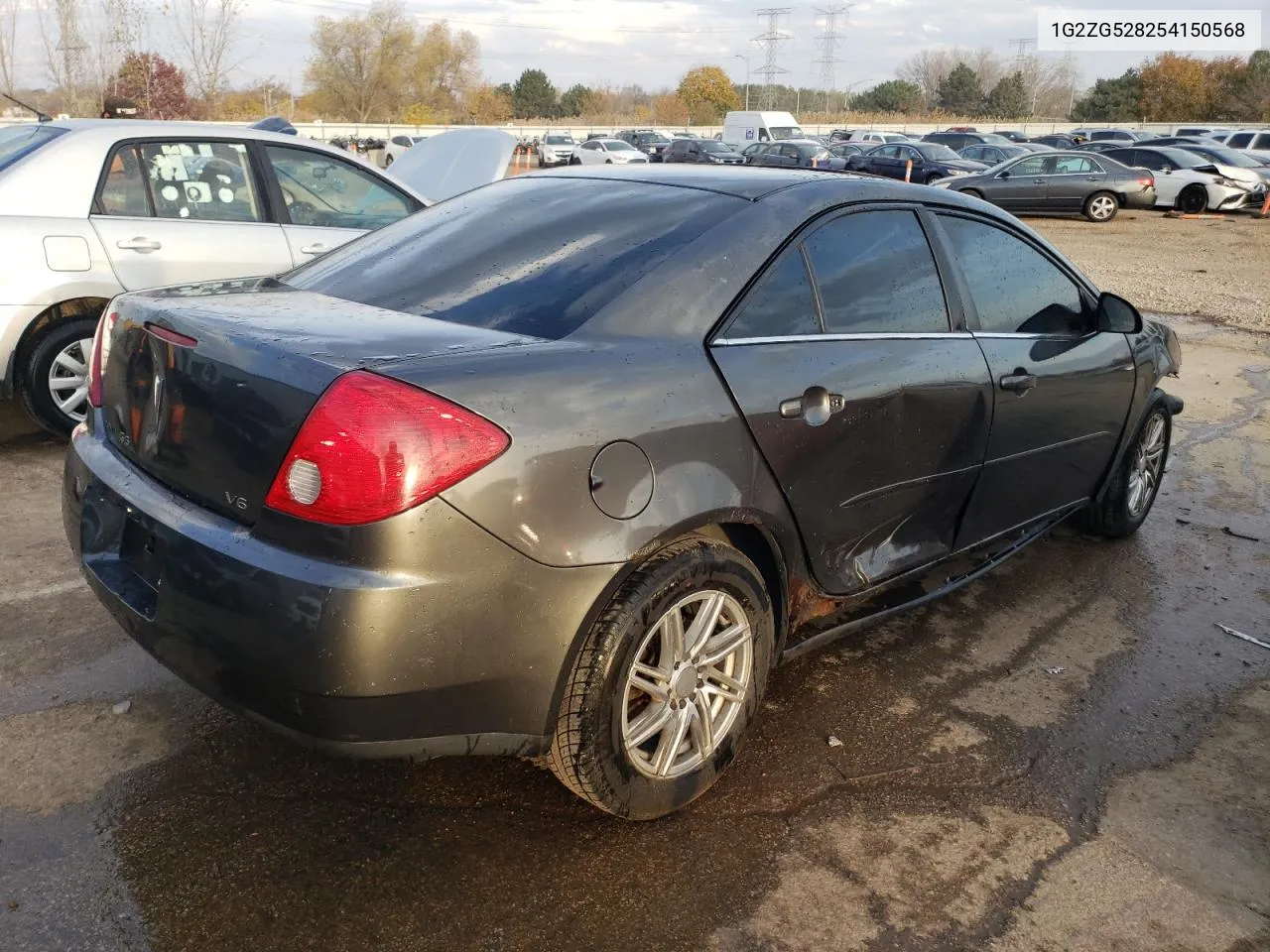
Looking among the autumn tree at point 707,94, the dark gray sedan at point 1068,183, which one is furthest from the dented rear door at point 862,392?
the autumn tree at point 707,94

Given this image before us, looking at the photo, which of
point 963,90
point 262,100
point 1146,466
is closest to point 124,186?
point 1146,466

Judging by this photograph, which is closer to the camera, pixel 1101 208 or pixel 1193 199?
pixel 1101 208

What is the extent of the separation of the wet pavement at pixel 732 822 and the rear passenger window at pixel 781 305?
1.19m

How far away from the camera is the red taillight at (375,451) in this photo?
2.10 meters

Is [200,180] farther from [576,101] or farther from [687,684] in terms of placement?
[576,101]

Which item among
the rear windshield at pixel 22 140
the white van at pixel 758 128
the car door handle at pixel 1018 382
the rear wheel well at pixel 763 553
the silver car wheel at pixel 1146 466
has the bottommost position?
the silver car wheel at pixel 1146 466

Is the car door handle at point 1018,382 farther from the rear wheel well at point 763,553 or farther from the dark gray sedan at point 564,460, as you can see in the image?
the rear wheel well at point 763,553

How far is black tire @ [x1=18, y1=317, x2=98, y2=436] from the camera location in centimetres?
523

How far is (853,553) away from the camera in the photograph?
3135 millimetres

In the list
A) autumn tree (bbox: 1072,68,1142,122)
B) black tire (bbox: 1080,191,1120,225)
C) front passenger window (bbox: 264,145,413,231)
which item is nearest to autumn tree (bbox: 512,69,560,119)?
autumn tree (bbox: 1072,68,1142,122)

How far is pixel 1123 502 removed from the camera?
4805mm

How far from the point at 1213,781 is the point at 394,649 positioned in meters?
2.38

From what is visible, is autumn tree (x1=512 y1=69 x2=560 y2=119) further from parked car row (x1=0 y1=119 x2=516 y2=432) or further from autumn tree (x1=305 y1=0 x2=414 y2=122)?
parked car row (x1=0 y1=119 x2=516 y2=432)

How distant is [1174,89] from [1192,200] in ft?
172
